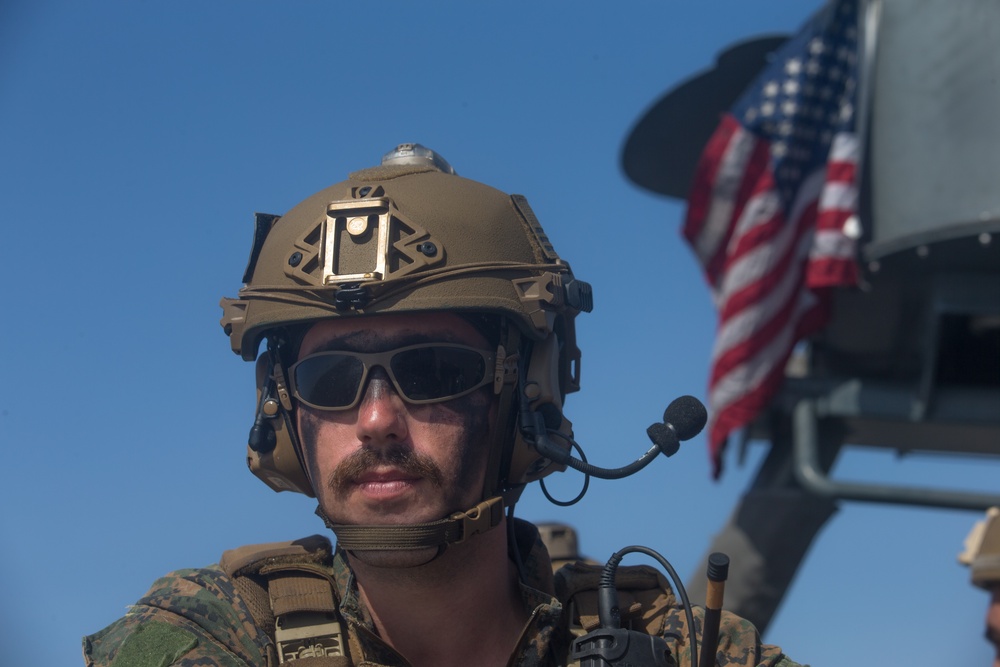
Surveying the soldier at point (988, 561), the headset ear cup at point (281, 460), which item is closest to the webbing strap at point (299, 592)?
the headset ear cup at point (281, 460)

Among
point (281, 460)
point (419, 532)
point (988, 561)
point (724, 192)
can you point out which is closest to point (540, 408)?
point (419, 532)

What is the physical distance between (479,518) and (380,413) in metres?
0.48

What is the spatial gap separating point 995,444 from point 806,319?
2.53m

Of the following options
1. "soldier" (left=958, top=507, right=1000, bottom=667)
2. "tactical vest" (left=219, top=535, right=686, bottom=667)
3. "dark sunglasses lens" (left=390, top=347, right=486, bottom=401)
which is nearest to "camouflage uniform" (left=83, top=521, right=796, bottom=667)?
"tactical vest" (left=219, top=535, right=686, bottom=667)

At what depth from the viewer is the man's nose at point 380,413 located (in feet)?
15.4

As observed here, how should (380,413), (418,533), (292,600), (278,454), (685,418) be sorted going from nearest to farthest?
(418,533), (380,413), (292,600), (685,418), (278,454)

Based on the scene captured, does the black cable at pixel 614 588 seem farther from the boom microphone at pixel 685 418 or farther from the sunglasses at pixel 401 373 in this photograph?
the sunglasses at pixel 401 373

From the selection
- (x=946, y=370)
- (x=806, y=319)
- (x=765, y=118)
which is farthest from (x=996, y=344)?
(x=765, y=118)

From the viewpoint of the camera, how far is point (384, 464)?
4.70 meters

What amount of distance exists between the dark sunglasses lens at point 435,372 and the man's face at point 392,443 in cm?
4

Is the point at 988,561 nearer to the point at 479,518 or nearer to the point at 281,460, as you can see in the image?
the point at 479,518

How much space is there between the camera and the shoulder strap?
475cm

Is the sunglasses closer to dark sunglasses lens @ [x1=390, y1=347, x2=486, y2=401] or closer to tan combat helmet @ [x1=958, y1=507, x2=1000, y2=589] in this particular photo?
dark sunglasses lens @ [x1=390, y1=347, x2=486, y2=401]

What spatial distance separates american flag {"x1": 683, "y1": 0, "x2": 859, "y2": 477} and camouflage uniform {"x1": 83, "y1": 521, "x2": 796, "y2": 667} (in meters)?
9.00
